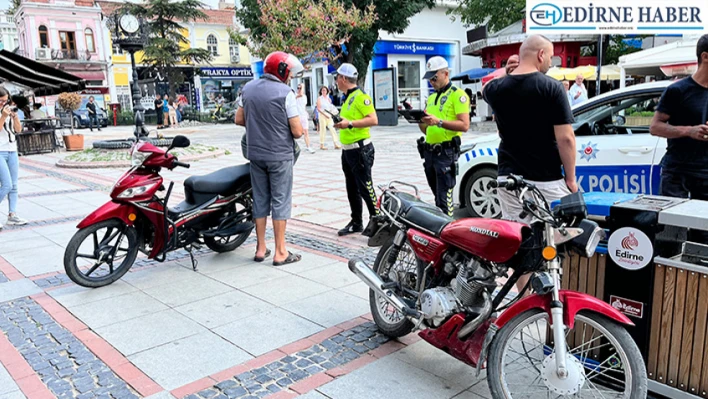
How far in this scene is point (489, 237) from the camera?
2.76 metres

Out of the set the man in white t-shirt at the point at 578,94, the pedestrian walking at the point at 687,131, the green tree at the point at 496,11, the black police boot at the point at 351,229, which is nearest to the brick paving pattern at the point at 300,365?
the pedestrian walking at the point at 687,131

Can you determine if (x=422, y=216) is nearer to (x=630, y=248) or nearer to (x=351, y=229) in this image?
(x=630, y=248)

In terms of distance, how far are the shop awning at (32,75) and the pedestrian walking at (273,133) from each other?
12606mm

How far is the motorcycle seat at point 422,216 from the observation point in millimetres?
3165

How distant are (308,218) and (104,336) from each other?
3.74 meters

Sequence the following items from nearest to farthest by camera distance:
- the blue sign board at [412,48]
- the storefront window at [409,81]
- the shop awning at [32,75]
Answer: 1. the shop awning at [32,75]
2. the blue sign board at [412,48]
3. the storefront window at [409,81]

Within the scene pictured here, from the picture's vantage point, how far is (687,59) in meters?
11.8

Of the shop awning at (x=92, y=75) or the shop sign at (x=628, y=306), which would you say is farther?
the shop awning at (x=92, y=75)

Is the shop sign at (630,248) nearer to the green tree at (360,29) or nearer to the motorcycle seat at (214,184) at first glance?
the motorcycle seat at (214,184)

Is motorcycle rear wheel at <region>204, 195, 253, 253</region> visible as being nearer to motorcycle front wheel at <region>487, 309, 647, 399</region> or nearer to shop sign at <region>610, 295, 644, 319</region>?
motorcycle front wheel at <region>487, 309, 647, 399</region>

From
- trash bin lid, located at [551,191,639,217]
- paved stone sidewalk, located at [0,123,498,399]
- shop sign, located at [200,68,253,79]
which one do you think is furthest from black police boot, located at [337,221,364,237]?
shop sign, located at [200,68,253,79]

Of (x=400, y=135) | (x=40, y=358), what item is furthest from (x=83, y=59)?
(x=40, y=358)

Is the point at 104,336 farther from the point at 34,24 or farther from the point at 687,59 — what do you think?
the point at 34,24

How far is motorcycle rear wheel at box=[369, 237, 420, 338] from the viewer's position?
3541 millimetres
